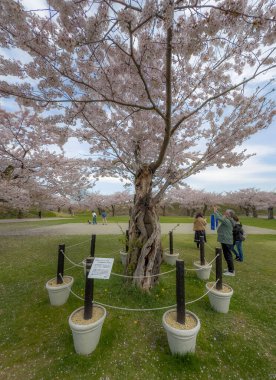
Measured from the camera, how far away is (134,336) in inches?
143

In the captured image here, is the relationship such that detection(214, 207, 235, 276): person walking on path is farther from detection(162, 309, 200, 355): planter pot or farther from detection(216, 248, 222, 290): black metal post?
detection(162, 309, 200, 355): planter pot

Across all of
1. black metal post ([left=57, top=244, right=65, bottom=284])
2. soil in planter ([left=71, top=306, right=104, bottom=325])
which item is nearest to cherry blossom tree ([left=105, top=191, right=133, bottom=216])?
black metal post ([left=57, top=244, right=65, bottom=284])

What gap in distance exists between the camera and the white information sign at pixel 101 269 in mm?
3236

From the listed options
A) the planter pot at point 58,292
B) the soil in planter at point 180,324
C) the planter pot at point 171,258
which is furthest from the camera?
the planter pot at point 171,258

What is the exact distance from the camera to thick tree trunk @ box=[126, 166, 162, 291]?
5.07 m

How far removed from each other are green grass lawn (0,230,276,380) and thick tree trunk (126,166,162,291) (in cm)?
46

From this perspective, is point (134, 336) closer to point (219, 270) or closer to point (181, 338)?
point (181, 338)

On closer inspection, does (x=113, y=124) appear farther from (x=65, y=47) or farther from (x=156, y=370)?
(x=156, y=370)

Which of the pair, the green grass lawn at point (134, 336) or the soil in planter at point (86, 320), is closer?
the green grass lawn at point (134, 336)

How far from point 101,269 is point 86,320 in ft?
2.92

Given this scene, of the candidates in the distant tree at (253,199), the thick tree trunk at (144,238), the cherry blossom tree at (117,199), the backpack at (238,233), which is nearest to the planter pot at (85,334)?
the thick tree trunk at (144,238)

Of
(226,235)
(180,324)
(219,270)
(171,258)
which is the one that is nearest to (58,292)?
(180,324)

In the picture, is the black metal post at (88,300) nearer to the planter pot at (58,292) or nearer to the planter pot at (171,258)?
the planter pot at (58,292)

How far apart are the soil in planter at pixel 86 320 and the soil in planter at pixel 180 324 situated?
125cm
